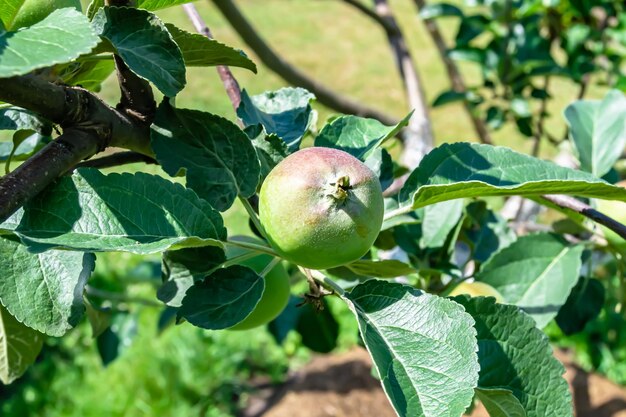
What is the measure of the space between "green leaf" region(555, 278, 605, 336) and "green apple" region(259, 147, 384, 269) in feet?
2.12

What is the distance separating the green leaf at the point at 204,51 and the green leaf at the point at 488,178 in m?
0.19

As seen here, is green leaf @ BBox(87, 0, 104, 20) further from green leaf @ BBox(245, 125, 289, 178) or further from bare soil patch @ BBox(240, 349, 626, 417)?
bare soil patch @ BBox(240, 349, 626, 417)

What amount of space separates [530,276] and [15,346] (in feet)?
2.12

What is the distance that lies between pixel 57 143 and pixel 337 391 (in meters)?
2.12

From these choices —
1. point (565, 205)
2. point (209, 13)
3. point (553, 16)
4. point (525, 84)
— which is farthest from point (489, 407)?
point (209, 13)

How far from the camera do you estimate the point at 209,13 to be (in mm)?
6688

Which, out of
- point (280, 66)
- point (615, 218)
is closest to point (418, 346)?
point (615, 218)

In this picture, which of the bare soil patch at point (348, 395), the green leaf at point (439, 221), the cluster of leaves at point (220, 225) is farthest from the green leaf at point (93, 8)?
the bare soil patch at point (348, 395)

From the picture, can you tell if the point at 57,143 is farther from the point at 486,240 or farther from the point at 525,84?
the point at 525,84

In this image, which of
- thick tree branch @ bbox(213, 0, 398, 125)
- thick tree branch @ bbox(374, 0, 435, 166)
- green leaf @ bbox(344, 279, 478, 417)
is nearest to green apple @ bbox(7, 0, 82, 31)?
green leaf @ bbox(344, 279, 478, 417)

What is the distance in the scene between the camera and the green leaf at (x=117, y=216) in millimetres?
546

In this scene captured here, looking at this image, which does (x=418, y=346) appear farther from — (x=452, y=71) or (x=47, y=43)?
(x=452, y=71)

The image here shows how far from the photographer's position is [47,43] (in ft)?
1.54

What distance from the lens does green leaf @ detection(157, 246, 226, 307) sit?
2.33ft
